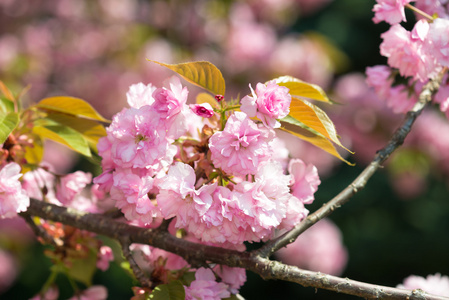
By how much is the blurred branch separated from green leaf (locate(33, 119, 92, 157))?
12 centimetres

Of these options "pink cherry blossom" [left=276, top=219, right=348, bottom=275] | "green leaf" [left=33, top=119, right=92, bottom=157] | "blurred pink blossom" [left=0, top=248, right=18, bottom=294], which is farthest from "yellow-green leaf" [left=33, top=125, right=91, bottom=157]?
"blurred pink blossom" [left=0, top=248, right=18, bottom=294]

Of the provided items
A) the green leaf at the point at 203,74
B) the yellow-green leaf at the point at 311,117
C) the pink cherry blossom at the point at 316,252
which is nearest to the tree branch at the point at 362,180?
the yellow-green leaf at the point at 311,117

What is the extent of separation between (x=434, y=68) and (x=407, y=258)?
10.6 feet

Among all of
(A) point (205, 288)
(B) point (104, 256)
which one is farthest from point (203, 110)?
(B) point (104, 256)

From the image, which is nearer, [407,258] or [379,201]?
[407,258]

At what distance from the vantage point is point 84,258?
1.02 m

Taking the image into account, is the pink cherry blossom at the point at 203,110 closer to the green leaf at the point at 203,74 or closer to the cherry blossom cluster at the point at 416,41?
the green leaf at the point at 203,74

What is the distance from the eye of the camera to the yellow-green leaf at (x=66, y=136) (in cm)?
86

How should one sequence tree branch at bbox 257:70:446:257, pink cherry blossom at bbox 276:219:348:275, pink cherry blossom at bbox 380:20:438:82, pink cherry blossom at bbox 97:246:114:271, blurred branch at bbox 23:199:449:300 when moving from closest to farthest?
blurred branch at bbox 23:199:449:300, tree branch at bbox 257:70:446:257, pink cherry blossom at bbox 380:20:438:82, pink cherry blossom at bbox 97:246:114:271, pink cherry blossom at bbox 276:219:348:275

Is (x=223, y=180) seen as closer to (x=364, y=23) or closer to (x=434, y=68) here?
(x=434, y=68)

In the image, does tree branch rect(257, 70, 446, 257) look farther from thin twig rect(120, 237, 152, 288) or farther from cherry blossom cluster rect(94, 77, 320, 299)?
thin twig rect(120, 237, 152, 288)

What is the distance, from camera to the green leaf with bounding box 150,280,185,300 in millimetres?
717

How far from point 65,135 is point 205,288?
0.37 meters

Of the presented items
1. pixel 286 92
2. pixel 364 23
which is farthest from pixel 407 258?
pixel 286 92
